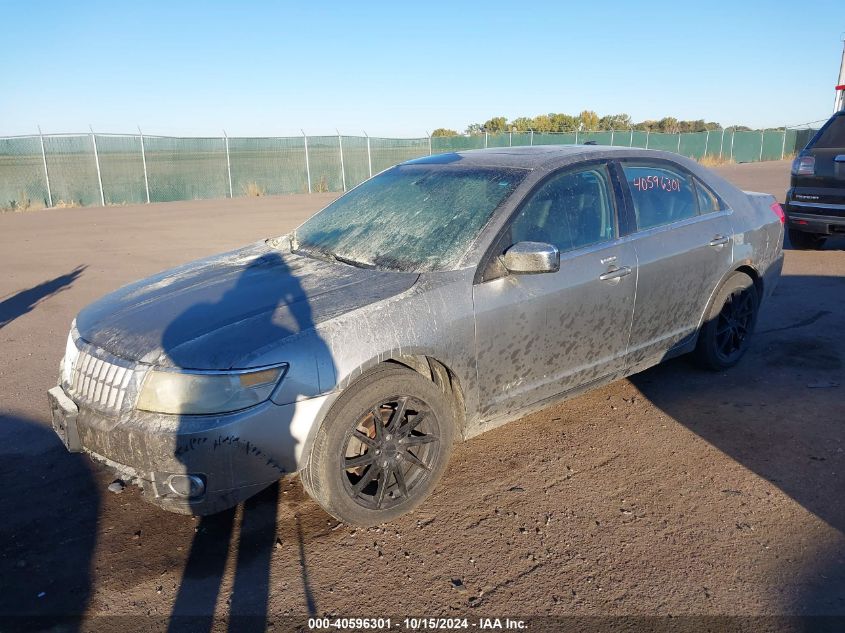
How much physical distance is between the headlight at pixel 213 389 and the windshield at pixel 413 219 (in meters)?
1.05

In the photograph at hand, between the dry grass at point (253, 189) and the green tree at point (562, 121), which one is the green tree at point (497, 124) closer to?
the green tree at point (562, 121)

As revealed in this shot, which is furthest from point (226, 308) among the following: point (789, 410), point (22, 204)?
point (22, 204)

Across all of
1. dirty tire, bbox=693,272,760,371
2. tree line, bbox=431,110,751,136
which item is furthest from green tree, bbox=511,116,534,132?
dirty tire, bbox=693,272,760,371

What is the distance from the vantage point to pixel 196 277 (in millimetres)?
3758

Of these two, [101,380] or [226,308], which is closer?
[101,380]

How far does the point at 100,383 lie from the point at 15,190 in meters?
22.1

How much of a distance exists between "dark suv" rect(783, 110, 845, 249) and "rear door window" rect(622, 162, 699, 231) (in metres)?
5.02

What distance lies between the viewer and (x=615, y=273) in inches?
154

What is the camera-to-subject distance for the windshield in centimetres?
357

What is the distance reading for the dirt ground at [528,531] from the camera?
267 centimetres

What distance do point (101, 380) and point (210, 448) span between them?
2.16 feet

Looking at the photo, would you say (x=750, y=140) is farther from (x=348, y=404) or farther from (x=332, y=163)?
(x=348, y=404)

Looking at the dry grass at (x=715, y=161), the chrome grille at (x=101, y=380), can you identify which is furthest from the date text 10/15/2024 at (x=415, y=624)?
the dry grass at (x=715, y=161)

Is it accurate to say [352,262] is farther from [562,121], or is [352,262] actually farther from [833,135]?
[562,121]
